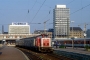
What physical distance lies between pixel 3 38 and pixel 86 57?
452ft

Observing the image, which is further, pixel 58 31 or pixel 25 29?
pixel 25 29

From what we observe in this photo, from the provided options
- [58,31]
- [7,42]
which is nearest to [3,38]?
[7,42]

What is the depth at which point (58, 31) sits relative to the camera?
159 m

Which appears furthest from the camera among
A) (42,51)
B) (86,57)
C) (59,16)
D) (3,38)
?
(3,38)

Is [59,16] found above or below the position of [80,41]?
above

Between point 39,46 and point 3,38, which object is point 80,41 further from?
point 3,38

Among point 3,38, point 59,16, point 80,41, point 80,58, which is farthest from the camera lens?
point 3,38

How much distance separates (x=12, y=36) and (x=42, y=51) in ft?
383

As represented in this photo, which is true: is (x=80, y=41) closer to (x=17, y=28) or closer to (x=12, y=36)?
(x=12, y=36)

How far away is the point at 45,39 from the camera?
4534 cm

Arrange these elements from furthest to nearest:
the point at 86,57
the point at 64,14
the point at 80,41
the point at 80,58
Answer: the point at 64,14
the point at 80,41
the point at 80,58
the point at 86,57

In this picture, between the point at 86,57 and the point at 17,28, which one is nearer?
the point at 86,57

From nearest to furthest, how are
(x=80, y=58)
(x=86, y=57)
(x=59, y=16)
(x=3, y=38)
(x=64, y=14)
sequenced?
1. (x=86, y=57)
2. (x=80, y=58)
3. (x=59, y=16)
4. (x=64, y=14)
5. (x=3, y=38)

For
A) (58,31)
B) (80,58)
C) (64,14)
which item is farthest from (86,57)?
(58,31)
